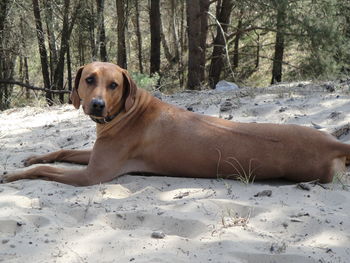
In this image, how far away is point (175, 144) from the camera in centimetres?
427

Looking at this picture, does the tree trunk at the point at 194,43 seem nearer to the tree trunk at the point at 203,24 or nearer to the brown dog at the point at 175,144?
the tree trunk at the point at 203,24


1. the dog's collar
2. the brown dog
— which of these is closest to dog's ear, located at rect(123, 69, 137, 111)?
the brown dog

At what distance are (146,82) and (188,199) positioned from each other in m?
6.42

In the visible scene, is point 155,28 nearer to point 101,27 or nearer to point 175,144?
point 101,27

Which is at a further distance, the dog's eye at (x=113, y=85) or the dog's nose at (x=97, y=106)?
the dog's eye at (x=113, y=85)

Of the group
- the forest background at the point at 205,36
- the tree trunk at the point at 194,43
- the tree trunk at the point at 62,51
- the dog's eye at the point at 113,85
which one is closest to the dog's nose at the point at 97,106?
the dog's eye at the point at 113,85

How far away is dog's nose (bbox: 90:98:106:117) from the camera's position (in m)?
4.11

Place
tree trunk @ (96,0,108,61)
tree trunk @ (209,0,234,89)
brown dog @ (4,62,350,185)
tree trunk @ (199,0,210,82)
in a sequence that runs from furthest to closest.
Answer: tree trunk @ (96,0,108,61)
tree trunk @ (209,0,234,89)
tree trunk @ (199,0,210,82)
brown dog @ (4,62,350,185)

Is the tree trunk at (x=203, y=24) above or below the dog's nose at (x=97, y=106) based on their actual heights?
above

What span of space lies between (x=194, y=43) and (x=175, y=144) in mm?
7523

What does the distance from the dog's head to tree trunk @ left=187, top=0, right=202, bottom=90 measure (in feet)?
22.0

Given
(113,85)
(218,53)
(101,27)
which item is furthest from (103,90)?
(101,27)

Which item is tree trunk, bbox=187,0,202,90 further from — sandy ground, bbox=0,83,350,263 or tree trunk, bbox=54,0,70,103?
sandy ground, bbox=0,83,350,263

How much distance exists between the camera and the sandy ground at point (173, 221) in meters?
2.70
